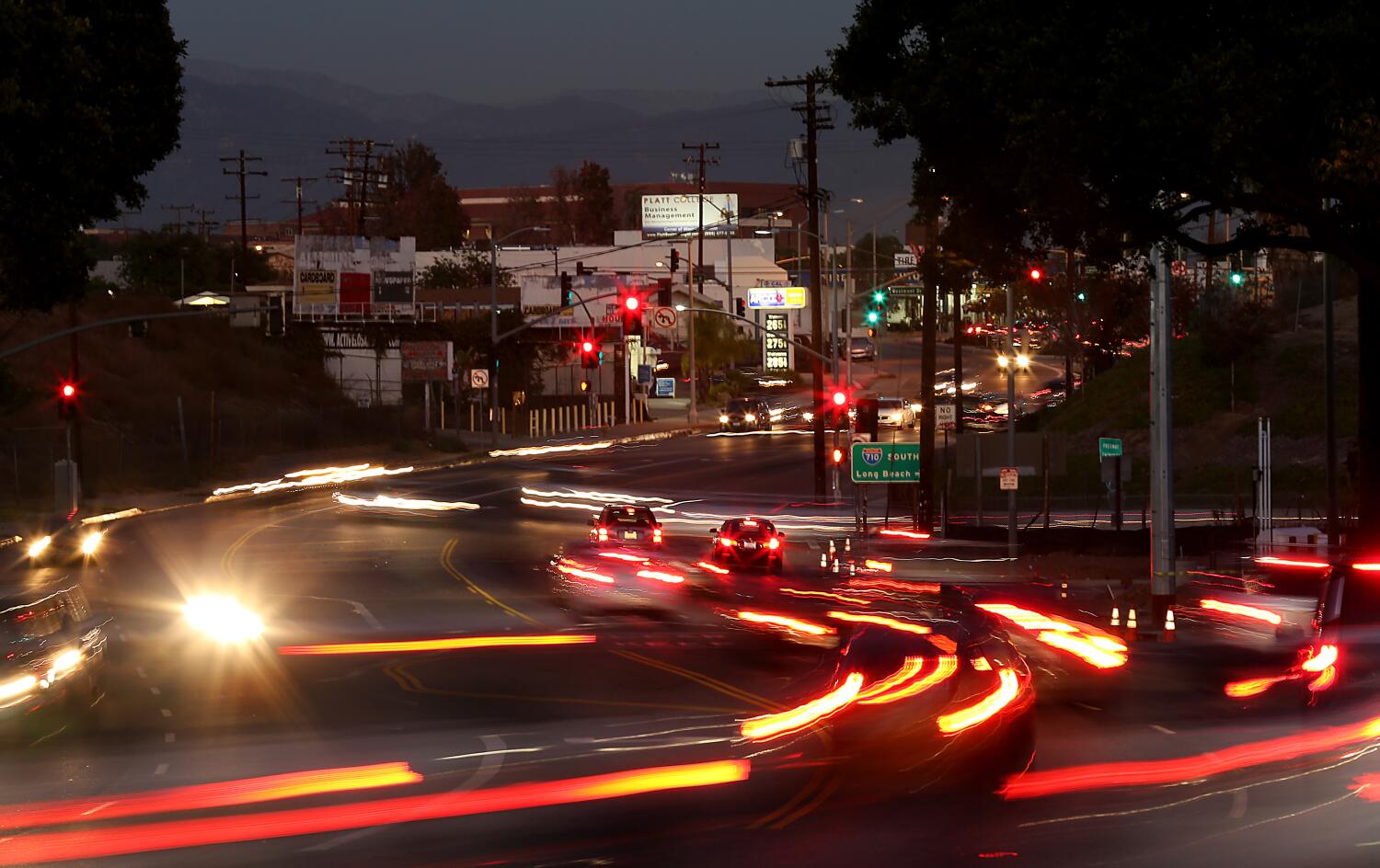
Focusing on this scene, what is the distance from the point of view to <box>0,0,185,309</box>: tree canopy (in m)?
27.5

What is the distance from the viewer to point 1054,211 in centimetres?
2273

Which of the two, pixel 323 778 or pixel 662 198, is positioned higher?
pixel 662 198

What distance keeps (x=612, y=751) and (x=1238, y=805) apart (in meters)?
5.87

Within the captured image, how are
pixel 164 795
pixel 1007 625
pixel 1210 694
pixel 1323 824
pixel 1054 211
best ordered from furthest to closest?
1. pixel 1007 625
2. pixel 1054 211
3. pixel 1210 694
4. pixel 164 795
5. pixel 1323 824

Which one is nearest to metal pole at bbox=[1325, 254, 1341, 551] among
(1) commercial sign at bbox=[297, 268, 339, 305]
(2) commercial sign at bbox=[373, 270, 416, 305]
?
(2) commercial sign at bbox=[373, 270, 416, 305]

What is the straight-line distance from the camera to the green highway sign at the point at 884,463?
148 feet

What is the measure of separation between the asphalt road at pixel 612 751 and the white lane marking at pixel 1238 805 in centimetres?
3

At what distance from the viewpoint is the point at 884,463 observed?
Answer: 148 ft

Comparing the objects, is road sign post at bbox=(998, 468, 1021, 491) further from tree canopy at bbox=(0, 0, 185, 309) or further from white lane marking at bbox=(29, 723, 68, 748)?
white lane marking at bbox=(29, 723, 68, 748)

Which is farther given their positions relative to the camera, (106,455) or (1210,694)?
(106,455)

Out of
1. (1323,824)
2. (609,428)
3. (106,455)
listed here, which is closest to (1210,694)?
(1323,824)

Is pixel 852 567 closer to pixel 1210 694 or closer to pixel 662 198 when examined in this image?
pixel 1210 694

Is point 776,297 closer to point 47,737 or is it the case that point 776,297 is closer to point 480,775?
point 47,737

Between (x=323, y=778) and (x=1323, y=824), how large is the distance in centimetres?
818
